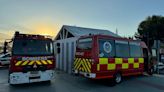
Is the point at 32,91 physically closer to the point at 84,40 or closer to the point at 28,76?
the point at 28,76

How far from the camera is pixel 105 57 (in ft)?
30.3

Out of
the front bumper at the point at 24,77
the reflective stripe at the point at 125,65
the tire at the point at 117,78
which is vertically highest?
the reflective stripe at the point at 125,65

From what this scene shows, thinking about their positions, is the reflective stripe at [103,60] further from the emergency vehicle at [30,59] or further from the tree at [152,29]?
the tree at [152,29]

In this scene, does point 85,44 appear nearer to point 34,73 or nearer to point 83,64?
point 83,64

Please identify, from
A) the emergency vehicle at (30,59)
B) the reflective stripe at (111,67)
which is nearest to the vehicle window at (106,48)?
the reflective stripe at (111,67)

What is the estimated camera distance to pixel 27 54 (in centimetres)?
887

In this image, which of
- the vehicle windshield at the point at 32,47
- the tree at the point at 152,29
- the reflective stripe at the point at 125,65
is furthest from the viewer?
the tree at the point at 152,29

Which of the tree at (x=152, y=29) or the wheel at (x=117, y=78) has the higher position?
the tree at (x=152, y=29)

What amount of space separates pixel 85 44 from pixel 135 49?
3.39 m

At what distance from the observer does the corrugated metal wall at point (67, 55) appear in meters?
14.0

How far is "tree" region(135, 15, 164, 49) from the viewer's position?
30.8m

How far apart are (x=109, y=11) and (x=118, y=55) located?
21.7 ft

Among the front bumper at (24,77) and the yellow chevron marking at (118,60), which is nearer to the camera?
the front bumper at (24,77)

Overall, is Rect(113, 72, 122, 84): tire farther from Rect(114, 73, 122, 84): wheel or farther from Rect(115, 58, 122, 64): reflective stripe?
Rect(115, 58, 122, 64): reflective stripe
